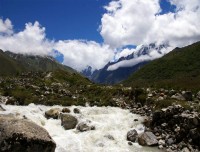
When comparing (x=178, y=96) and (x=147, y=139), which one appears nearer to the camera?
(x=147, y=139)

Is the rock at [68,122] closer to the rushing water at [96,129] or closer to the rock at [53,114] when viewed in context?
the rushing water at [96,129]

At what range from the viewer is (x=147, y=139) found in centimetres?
3372

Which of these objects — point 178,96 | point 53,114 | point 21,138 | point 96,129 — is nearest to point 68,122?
point 96,129

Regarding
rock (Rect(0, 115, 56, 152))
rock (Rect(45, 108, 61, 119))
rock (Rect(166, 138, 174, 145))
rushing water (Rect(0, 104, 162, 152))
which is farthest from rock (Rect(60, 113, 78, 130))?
rock (Rect(0, 115, 56, 152))

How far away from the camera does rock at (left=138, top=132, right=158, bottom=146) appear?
3329cm

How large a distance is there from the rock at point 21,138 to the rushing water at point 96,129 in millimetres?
8982

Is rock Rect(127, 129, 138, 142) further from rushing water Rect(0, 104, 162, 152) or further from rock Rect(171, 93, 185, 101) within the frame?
rock Rect(171, 93, 185, 101)

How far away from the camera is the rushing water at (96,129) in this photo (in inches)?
1248

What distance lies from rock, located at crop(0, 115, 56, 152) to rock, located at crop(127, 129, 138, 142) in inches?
568

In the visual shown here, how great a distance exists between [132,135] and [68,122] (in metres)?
8.11

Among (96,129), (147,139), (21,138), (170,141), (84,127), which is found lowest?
(170,141)

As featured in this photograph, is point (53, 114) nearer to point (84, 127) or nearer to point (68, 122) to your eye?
point (68, 122)

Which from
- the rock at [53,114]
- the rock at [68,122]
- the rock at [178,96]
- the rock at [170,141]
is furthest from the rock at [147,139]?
the rock at [178,96]

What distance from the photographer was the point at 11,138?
20344mm
